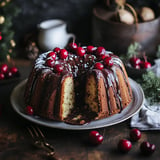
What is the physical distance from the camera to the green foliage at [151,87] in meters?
1.93

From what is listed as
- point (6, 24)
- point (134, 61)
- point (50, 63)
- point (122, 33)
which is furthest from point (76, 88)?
point (6, 24)

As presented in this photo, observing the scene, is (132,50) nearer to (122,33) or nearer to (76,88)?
(122,33)

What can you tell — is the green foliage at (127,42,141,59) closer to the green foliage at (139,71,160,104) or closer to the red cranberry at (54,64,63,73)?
the green foliage at (139,71,160,104)

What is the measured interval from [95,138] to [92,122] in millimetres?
102

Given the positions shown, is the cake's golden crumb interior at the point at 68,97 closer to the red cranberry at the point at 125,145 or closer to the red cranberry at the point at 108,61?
the red cranberry at the point at 108,61

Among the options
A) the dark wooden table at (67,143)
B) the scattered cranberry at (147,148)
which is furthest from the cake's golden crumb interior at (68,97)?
the scattered cranberry at (147,148)

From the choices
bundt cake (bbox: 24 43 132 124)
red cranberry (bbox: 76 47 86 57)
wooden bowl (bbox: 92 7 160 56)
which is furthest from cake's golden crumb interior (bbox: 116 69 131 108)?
wooden bowl (bbox: 92 7 160 56)

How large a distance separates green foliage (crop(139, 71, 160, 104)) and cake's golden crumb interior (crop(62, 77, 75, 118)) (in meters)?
0.45

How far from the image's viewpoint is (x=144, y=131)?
1752mm

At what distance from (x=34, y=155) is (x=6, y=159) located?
0.12 meters

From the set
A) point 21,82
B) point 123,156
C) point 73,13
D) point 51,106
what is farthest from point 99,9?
point 123,156

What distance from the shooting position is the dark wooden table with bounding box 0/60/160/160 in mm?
1588

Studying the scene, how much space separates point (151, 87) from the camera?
197 cm

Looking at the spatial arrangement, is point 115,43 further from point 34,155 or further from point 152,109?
point 34,155
